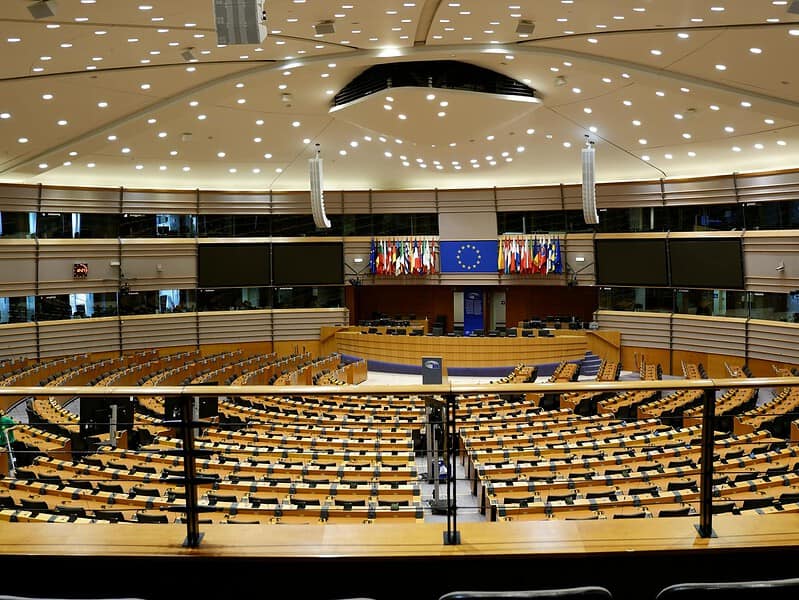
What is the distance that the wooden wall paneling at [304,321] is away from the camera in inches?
1139

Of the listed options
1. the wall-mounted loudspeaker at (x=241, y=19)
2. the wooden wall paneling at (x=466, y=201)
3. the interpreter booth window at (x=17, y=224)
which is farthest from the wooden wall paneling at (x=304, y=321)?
the wall-mounted loudspeaker at (x=241, y=19)

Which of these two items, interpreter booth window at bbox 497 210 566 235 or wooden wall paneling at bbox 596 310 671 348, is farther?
interpreter booth window at bbox 497 210 566 235

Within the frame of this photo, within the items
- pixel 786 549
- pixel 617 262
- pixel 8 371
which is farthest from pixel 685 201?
pixel 786 549

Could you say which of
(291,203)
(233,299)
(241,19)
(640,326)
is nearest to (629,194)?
(640,326)

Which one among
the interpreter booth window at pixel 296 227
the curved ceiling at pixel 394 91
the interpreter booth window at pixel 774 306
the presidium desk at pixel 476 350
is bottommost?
the presidium desk at pixel 476 350

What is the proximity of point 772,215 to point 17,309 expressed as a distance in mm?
24943

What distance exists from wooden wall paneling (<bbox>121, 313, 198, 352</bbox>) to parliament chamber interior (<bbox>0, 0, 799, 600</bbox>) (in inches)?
3.3

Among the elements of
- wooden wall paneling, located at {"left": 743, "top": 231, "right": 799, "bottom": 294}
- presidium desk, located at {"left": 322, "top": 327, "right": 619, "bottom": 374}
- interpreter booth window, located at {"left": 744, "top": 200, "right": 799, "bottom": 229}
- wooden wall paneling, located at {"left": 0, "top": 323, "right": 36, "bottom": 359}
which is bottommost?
presidium desk, located at {"left": 322, "top": 327, "right": 619, "bottom": 374}

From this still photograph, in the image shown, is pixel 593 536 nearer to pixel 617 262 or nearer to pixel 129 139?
pixel 129 139

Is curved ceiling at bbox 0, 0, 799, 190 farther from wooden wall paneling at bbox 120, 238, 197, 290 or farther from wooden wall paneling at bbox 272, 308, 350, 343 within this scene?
wooden wall paneling at bbox 272, 308, 350, 343

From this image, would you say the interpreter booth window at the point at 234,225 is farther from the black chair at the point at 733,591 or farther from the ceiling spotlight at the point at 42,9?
the black chair at the point at 733,591

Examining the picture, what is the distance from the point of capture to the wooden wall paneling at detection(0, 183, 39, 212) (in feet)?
79.5

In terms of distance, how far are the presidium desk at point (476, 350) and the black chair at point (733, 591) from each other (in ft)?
75.9

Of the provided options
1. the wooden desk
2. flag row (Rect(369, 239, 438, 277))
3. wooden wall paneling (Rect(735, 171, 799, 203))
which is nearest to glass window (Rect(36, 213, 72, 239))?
flag row (Rect(369, 239, 438, 277))
